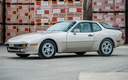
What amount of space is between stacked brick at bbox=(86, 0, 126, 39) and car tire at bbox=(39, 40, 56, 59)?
34.0 feet

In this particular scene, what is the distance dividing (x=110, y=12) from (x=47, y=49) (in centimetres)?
1105

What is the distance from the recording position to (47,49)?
906 centimetres

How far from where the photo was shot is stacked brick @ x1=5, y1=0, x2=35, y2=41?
18.8 meters

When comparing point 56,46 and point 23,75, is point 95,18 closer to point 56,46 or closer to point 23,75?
point 56,46

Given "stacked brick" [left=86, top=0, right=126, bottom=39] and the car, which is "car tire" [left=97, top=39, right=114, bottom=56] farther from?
"stacked brick" [left=86, top=0, right=126, bottom=39]

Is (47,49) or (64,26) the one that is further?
(64,26)

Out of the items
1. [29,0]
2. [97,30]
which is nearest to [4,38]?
[29,0]

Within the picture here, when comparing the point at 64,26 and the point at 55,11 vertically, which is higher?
the point at 55,11

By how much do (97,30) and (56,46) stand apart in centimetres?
202

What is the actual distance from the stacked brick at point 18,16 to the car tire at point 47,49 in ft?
32.9

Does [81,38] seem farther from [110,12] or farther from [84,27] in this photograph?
[110,12]

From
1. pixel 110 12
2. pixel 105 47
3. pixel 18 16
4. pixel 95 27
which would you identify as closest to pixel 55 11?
pixel 18 16

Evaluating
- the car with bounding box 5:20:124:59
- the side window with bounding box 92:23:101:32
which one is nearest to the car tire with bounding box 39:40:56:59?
the car with bounding box 5:20:124:59

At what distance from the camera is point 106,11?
63.1 ft
